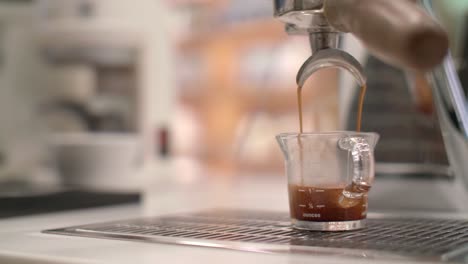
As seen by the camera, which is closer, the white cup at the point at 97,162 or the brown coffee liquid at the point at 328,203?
the brown coffee liquid at the point at 328,203

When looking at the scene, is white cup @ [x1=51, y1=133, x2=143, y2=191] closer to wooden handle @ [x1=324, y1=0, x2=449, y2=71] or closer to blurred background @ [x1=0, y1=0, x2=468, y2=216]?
blurred background @ [x1=0, y1=0, x2=468, y2=216]

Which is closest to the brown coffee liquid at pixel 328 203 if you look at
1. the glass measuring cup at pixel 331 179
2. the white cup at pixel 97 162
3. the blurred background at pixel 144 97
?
the glass measuring cup at pixel 331 179

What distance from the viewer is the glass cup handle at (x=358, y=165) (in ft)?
1.63

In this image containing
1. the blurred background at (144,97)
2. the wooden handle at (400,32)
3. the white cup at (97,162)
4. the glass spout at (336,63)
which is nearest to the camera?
the wooden handle at (400,32)

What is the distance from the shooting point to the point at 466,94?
736 millimetres

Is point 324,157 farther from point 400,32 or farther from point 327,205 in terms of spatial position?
point 400,32

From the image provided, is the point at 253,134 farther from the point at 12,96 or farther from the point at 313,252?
the point at 313,252

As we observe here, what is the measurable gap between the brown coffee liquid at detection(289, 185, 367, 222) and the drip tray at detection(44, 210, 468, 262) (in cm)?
1

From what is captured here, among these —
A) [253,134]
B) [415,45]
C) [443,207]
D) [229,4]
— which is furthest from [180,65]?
[415,45]

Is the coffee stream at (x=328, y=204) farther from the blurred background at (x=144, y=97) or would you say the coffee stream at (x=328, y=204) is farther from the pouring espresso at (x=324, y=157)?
the blurred background at (x=144, y=97)

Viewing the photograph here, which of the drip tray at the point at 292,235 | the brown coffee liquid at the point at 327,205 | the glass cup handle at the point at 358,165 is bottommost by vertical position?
the drip tray at the point at 292,235

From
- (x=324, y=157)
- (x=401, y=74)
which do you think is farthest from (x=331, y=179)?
(x=401, y=74)

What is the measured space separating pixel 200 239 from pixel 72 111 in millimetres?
830

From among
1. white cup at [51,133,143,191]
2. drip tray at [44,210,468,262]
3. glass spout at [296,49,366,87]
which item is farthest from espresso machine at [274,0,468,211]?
white cup at [51,133,143,191]
